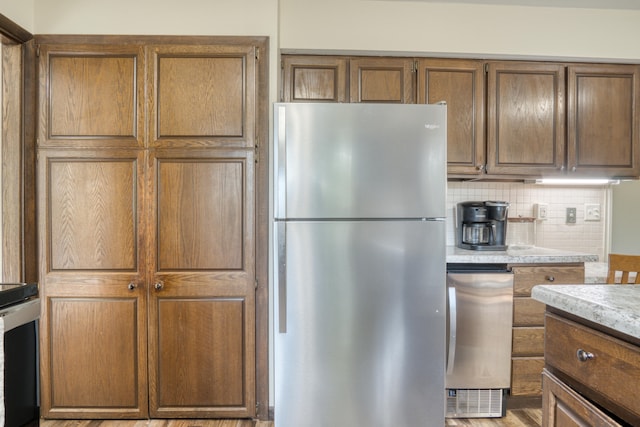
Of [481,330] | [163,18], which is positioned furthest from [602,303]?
[163,18]

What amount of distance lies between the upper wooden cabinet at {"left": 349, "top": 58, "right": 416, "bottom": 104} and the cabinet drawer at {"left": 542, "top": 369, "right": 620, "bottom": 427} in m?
1.77

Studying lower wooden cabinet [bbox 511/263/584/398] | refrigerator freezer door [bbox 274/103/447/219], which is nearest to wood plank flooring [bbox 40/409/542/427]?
lower wooden cabinet [bbox 511/263/584/398]

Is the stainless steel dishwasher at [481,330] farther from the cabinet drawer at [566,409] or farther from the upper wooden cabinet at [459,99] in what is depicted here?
the cabinet drawer at [566,409]

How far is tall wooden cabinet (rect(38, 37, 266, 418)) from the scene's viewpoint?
6.30ft

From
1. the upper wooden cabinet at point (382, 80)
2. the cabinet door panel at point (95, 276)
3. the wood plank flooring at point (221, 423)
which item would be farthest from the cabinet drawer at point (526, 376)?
the cabinet door panel at point (95, 276)

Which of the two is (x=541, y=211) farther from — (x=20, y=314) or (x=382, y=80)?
(x=20, y=314)

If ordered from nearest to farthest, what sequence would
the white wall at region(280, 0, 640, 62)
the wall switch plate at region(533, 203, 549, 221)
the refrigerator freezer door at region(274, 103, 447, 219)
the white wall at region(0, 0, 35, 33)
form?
the refrigerator freezer door at region(274, 103, 447, 219), the white wall at region(0, 0, 35, 33), the white wall at region(280, 0, 640, 62), the wall switch plate at region(533, 203, 549, 221)

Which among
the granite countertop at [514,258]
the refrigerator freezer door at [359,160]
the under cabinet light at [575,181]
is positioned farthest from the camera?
the under cabinet light at [575,181]

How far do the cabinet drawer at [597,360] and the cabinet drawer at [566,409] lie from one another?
0.11 feet

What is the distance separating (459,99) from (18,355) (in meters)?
2.48

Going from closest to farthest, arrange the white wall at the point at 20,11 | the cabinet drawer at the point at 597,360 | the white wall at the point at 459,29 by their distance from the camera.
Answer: the cabinet drawer at the point at 597,360 → the white wall at the point at 20,11 → the white wall at the point at 459,29

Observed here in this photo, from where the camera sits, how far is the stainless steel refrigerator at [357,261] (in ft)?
5.50

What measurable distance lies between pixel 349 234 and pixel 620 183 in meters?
2.37

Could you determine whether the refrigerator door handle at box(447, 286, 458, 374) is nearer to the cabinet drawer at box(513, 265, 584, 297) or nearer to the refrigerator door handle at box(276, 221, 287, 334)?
the cabinet drawer at box(513, 265, 584, 297)
